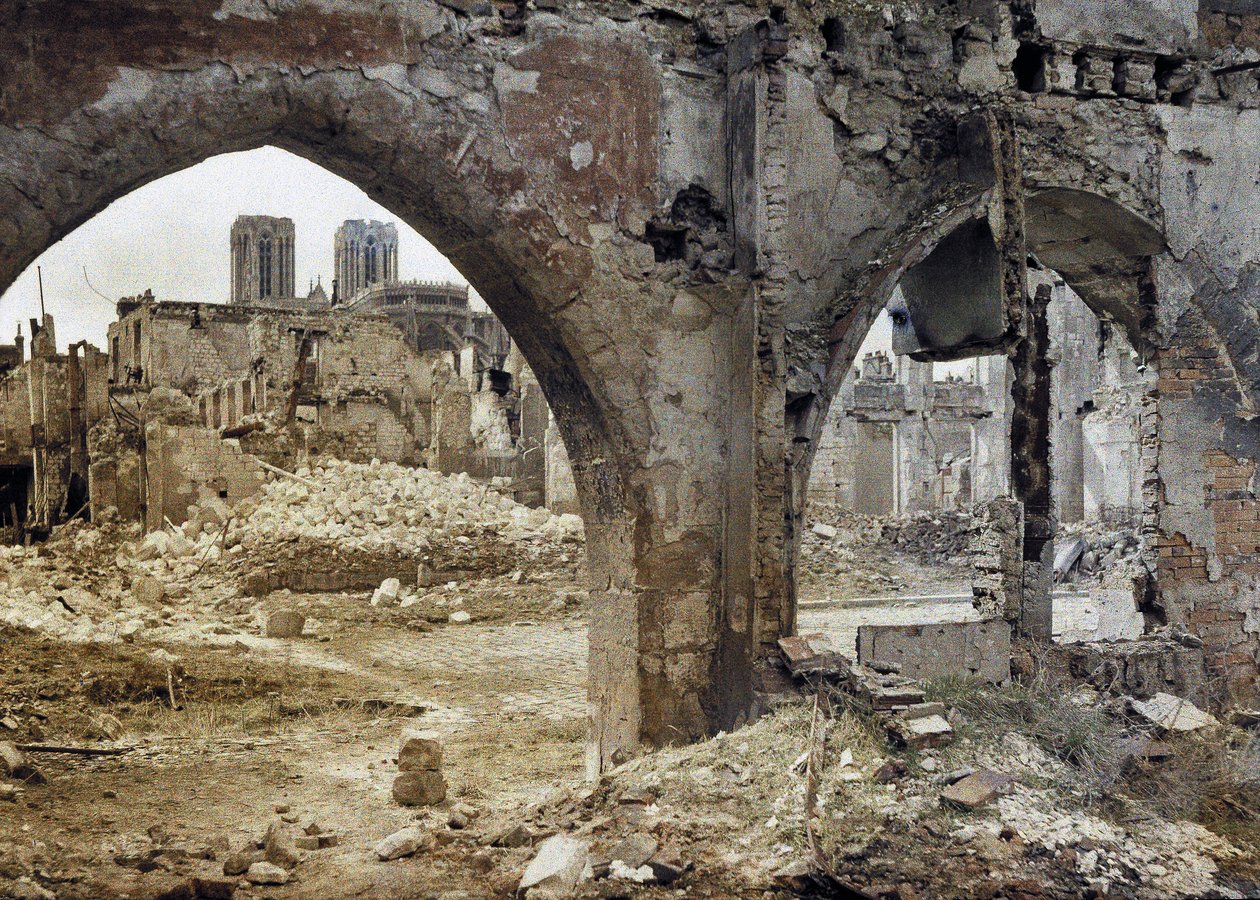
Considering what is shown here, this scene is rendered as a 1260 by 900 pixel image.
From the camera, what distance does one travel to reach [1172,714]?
5.88 metres

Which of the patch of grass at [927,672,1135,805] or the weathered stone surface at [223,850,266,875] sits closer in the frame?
the weathered stone surface at [223,850,266,875]

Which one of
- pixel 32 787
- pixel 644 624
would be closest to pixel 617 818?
pixel 644 624

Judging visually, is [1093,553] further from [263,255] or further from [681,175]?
[263,255]

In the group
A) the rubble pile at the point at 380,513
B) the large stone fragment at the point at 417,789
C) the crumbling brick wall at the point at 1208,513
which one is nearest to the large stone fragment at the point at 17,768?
the large stone fragment at the point at 417,789

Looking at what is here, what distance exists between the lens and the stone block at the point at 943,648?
20.7 feet

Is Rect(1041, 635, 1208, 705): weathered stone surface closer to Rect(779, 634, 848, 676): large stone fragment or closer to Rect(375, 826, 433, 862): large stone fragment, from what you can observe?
Rect(779, 634, 848, 676): large stone fragment

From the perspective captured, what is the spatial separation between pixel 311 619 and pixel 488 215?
837cm

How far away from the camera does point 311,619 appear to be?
40.4ft

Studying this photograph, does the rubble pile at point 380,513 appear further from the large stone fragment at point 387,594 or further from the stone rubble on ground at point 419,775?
the stone rubble on ground at point 419,775

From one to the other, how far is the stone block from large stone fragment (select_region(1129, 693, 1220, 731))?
0.87 metres

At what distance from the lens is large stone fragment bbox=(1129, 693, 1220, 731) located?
577 centimetres

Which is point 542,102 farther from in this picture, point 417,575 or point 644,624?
point 417,575

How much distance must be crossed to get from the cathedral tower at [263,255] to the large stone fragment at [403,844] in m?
71.1

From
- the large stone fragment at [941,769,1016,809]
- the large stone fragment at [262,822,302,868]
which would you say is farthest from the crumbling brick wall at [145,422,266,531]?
the large stone fragment at [941,769,1016,809]
